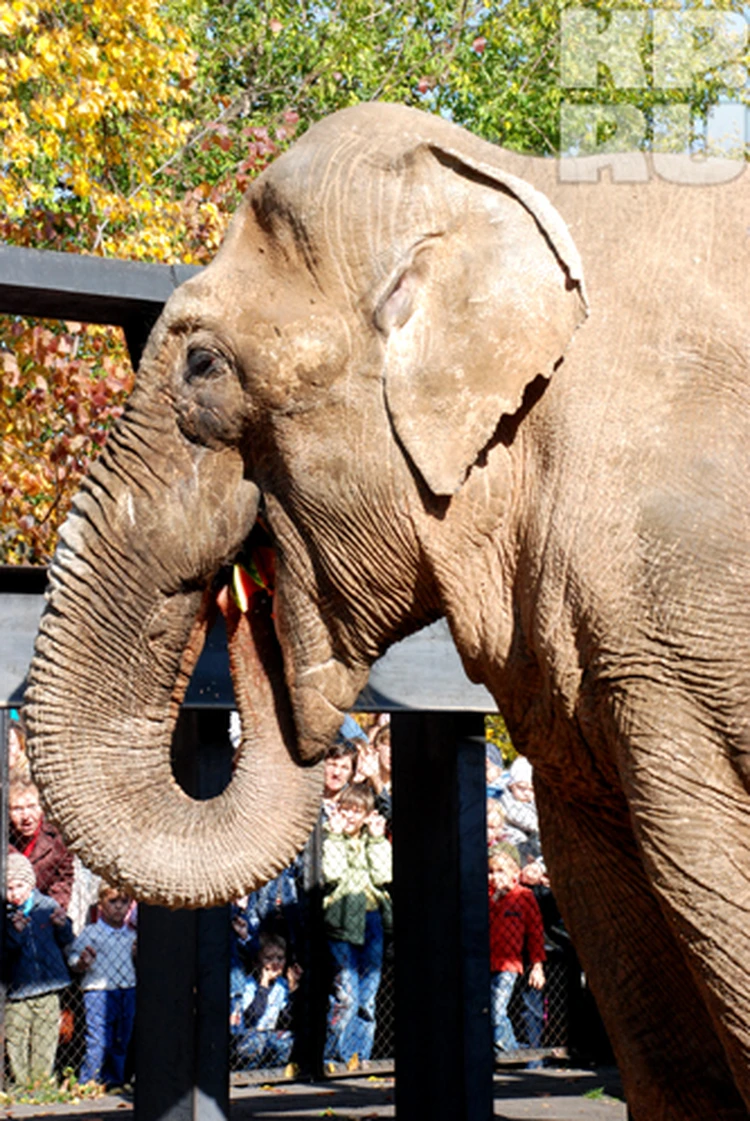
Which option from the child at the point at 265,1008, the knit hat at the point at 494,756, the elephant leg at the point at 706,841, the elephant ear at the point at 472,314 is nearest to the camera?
the elephant leg at the point at 706,841

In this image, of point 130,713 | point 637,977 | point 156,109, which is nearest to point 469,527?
point 130,713

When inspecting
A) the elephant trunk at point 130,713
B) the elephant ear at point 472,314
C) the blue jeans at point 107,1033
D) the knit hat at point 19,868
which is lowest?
the blue jeans at point 107,1033

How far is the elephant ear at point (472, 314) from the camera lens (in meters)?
3.09

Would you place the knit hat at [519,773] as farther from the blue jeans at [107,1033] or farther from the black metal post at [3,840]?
the black metal post at [3,840]

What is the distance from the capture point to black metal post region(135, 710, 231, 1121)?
5.20 metres

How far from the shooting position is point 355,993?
32.5 ft

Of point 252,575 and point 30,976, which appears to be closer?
point 252,575

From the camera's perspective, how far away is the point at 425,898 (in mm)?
6027

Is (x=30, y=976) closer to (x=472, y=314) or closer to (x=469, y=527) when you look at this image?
(x=469, y=527)

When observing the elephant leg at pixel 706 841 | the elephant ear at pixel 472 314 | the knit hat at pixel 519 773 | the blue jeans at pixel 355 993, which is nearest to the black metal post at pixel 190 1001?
the elephant ear at pixel 472 314

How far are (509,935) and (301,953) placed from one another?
138 cm

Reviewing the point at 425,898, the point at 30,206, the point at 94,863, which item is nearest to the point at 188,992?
the point at 425,898

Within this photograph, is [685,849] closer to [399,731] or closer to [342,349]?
Result: [342,349]

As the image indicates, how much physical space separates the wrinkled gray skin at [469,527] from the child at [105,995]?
5.97 m
